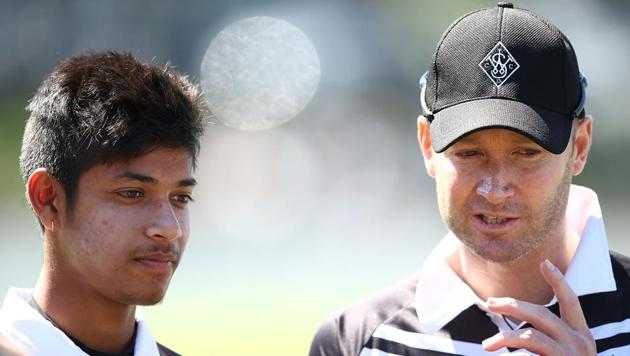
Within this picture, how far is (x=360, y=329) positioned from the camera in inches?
110

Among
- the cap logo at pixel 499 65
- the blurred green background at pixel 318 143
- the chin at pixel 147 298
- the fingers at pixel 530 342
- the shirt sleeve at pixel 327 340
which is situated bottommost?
the fingers at pixel 530 342

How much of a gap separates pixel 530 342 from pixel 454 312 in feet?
1.53

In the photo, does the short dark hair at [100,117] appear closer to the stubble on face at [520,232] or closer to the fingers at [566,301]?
the stubble on face at [520,232]

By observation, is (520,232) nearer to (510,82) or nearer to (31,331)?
(510,82)

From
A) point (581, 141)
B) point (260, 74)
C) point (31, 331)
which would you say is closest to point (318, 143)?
point (260, 74)

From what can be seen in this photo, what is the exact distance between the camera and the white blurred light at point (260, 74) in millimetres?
12766

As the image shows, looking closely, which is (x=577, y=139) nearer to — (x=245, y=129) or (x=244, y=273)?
(x=244, y=273)

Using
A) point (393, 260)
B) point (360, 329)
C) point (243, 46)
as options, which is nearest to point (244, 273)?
point (393, 260)

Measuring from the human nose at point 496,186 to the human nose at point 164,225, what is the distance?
0.78 m

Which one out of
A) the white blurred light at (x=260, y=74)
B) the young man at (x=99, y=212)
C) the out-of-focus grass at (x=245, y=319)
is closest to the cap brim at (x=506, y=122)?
the young man at (x=99, y=212)

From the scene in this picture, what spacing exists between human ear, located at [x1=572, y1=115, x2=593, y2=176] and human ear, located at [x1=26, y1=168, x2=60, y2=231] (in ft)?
4.53

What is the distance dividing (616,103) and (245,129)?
449 centimetres

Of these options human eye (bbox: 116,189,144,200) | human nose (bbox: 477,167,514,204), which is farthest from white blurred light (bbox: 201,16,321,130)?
human nose (bbox: 477,167,514,204)

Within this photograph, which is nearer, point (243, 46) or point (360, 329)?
Result: point (360, 329)
